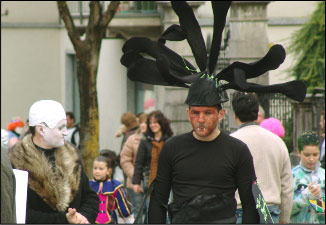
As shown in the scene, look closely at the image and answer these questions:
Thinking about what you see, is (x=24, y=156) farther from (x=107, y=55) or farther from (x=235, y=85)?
(x=107, y=55)

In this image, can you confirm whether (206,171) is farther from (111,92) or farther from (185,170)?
(111,92)

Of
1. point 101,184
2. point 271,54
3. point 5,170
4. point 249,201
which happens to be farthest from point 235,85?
point 101,184

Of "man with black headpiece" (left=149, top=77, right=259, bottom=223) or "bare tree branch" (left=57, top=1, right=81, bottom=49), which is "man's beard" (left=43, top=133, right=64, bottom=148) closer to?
"man with black headpiece" (left=149, top=77, right=259, bottom=223)

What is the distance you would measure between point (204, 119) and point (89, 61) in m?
8.83

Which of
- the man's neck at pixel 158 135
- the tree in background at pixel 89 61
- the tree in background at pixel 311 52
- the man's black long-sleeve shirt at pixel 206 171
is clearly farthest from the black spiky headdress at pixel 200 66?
the tree in background at pixel 311 52

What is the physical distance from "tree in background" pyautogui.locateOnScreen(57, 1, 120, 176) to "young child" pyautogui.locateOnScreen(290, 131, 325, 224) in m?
6.16

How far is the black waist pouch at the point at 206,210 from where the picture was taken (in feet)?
16.2

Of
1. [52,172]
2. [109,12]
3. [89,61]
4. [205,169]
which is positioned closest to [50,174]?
[52,172]

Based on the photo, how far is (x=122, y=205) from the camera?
8.17 m

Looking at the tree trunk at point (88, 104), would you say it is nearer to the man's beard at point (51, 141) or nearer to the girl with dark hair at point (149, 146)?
the girl with dark hair at point (149, 146)

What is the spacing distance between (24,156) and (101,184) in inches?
117

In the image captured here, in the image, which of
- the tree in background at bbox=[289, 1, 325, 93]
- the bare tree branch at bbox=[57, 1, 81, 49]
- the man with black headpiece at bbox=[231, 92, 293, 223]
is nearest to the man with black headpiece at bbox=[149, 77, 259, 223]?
the man with black headpiece at bbox=[231, 92, 293, 223]

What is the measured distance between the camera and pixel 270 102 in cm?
1371

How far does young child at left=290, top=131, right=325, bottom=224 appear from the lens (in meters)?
7.36
